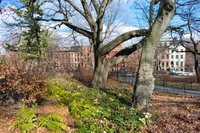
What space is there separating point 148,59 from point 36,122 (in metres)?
4.77

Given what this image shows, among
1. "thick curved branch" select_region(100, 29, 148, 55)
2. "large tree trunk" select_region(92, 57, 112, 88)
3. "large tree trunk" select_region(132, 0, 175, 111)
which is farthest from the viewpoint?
"large tree trunk" select_region(92, 57, 112, 88)

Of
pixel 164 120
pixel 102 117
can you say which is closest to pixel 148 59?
pixel 164 120

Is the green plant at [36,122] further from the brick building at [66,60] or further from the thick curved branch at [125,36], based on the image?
the brick building at [66,60]

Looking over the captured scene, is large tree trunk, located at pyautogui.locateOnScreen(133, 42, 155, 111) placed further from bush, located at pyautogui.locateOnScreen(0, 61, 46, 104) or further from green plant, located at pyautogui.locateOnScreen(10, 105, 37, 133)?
green plant, located at pyautogui.locateOnScreen(10, 105, 37, 133)

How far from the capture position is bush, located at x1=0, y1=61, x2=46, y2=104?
7581mm

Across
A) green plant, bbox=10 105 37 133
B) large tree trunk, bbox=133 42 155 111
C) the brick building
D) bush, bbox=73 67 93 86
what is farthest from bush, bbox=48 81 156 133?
the brick building

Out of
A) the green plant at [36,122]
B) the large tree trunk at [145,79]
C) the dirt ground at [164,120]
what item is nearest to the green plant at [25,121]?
the green plant at [36,122]

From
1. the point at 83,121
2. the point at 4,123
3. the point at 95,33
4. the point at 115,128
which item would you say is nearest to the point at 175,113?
the point at 115,128

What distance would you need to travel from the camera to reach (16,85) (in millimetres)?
7594

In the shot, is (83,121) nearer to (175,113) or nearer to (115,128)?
(115,128)

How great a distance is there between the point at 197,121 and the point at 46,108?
5.15 meters

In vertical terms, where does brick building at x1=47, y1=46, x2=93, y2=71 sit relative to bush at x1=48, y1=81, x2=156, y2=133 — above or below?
above

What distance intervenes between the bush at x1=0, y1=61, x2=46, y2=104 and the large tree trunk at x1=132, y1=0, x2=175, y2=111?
3634 millimetres

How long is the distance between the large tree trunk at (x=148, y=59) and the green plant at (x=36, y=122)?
12.3 ft
